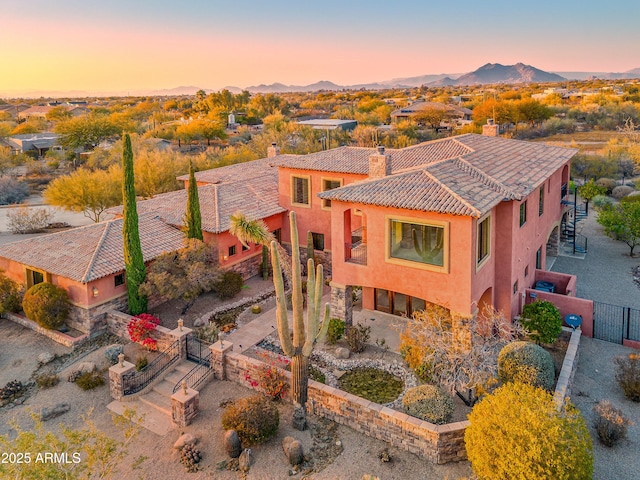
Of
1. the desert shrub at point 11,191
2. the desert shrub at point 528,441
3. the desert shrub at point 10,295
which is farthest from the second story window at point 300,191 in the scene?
the desert shrub at point 11,191

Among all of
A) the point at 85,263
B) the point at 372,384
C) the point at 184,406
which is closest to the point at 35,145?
the point at 85,263

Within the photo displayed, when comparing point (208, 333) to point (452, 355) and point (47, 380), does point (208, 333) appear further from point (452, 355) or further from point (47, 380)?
point (452, 355)

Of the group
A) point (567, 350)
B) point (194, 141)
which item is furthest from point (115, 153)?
point (567, 350)

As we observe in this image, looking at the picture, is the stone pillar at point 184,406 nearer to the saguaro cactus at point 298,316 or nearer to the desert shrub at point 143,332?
the saguaro cactus at point 298,316

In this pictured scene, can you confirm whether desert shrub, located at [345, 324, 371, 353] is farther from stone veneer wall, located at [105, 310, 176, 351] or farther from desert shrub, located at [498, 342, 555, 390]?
stone veneer wall, located at [105, 310, 176, 351]

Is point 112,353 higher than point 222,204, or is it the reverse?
point 222,204

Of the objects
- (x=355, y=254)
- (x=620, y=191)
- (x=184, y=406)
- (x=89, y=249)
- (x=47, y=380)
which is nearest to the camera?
(x=184, y=406)

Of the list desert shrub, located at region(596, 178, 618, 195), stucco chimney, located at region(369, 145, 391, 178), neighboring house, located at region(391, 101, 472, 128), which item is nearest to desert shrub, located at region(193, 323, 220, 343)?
stucco chimney, located at region(369, 145, 391, 178)
